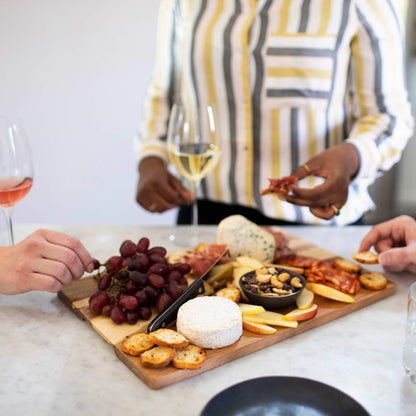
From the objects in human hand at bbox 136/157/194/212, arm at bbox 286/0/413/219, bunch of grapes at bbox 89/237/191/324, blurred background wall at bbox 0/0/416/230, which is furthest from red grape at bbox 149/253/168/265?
blurred background wall at bbox 0/0/416/230

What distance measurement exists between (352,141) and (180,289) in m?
0.81

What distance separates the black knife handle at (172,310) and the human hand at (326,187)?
394 millimetres

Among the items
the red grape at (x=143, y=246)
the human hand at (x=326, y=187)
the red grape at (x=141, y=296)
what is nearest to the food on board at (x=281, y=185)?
the human hand at (x=326, y=187)

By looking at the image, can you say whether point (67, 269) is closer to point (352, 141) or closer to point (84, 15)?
point (352, 141)

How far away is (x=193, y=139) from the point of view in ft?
5.03

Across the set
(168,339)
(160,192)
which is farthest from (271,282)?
(160,192)

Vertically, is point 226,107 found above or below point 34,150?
above

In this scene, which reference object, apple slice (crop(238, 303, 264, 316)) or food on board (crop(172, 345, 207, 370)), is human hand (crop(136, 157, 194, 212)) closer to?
apple slice (crop(238, 303, 264, 316))

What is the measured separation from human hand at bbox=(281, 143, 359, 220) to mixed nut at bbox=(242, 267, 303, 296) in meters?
0.27

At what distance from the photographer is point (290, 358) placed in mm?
1053

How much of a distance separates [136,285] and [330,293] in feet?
1.45

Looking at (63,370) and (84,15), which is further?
(84,15)

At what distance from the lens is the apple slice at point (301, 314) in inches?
44.4

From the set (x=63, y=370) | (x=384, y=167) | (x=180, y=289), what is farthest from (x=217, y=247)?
(x=384, y=167)
